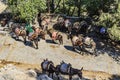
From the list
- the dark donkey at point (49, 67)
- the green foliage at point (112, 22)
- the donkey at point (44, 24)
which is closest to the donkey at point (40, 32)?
the donkey at point (44, 24)

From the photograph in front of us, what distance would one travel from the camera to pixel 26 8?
26.8 metres

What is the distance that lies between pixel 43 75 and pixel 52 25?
8598 millimetres

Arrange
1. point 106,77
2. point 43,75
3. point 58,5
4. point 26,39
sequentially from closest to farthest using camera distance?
Answer: point 43,75
point 106,77
point 26,39
point 58,5

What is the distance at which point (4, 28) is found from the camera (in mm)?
27484

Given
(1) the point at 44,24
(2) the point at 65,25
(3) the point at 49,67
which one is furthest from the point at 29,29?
(3) the point at 49,67

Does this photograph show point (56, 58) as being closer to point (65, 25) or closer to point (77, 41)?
point (77, 41)

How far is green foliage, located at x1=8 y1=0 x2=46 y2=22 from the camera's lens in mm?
26828

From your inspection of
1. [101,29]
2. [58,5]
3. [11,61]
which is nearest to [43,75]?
[11,61]

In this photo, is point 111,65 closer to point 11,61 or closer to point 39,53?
point 39,53

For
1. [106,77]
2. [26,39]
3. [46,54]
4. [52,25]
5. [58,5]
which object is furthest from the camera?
[58,5]

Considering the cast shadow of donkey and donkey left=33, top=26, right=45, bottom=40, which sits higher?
donkey left=33, top=26, right=45, bottom=40

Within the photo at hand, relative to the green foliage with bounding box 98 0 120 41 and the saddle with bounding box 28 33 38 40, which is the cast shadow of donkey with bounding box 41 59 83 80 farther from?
the green foliage with bounding box 98 0 120 41

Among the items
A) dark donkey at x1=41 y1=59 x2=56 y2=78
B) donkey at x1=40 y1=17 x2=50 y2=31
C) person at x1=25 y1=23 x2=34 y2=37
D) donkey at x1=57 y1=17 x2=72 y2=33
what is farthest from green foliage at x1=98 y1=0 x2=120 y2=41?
dark donkey at x1=41 y1=59 x2=56 y2=78

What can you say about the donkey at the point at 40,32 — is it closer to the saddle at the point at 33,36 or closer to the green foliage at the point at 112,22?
the saddle at the point at 33,36
